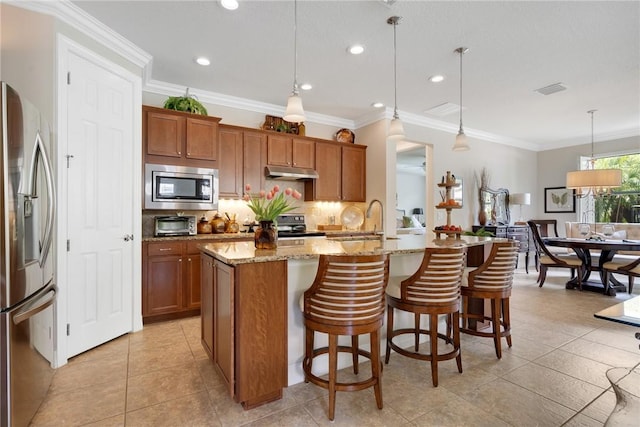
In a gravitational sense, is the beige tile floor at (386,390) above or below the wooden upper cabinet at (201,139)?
below

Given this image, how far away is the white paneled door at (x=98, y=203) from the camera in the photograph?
2.60 m

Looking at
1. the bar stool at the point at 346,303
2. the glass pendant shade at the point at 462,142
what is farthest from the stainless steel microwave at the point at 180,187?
the glass pendant shade at the point at 462,142

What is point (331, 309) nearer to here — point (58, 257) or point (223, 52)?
point (58, 257)

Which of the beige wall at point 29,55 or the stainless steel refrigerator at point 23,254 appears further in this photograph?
the beige wall at point 29,55

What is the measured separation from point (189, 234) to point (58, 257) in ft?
4.60

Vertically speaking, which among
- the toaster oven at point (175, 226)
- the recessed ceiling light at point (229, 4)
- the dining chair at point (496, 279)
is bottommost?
the dining chair at point (496, 279)

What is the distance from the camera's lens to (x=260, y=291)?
6.11ft

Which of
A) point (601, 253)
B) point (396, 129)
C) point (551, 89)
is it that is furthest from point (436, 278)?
point (601, 253)

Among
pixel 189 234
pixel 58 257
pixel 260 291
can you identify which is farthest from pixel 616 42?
pixel 58 257

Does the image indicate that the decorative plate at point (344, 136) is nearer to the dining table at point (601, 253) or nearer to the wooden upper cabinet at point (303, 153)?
the wooden upper cabinet at point (303, 153)

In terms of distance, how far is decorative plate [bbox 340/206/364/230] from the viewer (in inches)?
213

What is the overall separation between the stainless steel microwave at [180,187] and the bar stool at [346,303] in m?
2.53

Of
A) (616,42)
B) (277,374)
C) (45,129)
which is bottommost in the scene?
(277,374)

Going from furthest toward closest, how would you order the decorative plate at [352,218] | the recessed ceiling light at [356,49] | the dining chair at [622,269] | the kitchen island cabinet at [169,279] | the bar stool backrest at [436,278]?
the decorative plate at [352,218] < the dining chair at [622,269] < the kitchen island cabinet at [169,279] < the recessed ceiling light at [356,49] < the bar stool backrest at [436,278]
